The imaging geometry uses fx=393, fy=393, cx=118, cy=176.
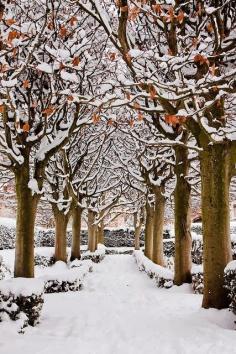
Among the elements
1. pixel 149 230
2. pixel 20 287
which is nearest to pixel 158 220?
pixel 149 230

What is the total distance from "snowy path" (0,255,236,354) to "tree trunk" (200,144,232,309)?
409 mm

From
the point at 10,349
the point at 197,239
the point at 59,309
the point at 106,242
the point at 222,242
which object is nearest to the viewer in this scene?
the point at 10,349

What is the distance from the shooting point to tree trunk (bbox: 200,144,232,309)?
24.6 ft

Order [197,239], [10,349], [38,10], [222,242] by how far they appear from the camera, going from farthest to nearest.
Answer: [197,239], [38,10], [222,242], [10,349]

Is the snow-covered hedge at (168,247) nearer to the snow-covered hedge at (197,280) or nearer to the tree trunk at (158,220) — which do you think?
the tree trunk at (158,220)

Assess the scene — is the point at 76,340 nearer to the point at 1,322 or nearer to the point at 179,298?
the point at 1,322

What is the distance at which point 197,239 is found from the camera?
25.2 metres

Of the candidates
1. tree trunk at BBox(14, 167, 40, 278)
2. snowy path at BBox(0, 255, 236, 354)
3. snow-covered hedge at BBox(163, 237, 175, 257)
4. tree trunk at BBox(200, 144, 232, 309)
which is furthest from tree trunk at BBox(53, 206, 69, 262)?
snow-covered hedge at BBox(163, 237, 175, 257)

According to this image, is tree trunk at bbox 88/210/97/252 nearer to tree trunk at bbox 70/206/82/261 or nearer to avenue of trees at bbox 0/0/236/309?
tree trunk at bbox 70/206/82/261

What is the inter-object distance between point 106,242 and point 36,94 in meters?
31.3

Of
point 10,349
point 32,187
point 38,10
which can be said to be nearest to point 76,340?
point 10,349

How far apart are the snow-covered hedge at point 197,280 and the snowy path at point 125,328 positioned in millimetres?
596

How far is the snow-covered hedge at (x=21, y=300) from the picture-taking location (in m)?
6.60

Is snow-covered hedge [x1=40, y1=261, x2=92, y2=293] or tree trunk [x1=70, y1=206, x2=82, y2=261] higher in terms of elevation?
tree trunk [x1=70, y1=206, x2=82, y2=261]
